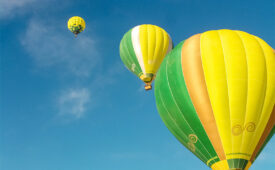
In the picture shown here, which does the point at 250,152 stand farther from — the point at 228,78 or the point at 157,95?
the point at 157,95

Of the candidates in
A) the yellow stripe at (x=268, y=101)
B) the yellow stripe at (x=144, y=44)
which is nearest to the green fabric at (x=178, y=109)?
the yellow stripe at (x=268, y=101)

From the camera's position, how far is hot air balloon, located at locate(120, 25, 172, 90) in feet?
105

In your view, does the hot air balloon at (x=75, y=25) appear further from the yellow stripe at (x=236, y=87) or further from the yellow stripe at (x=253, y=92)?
the yellow stripe at (x=253, y=92)

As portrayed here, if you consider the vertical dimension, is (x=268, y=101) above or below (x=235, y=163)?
above

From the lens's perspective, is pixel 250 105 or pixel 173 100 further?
pixel 173 100

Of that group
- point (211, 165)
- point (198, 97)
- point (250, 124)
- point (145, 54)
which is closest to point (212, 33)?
point (198, 97)

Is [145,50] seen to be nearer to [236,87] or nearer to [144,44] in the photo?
[144,44]

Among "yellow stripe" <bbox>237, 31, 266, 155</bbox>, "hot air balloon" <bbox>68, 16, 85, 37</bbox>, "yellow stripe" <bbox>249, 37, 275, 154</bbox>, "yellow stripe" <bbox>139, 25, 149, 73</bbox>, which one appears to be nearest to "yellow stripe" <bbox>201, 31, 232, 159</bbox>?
"yellow stripe" <bbox>237, 31, 266, 155</bbox>

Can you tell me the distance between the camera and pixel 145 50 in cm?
3184

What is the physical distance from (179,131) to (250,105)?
11.0 feet

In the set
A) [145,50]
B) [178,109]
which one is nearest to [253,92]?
[178,109]

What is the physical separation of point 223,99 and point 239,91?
738 millimetres

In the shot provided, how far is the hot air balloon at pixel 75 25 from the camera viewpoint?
42.6m

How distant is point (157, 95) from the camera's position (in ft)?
62.8
